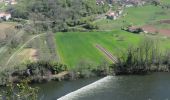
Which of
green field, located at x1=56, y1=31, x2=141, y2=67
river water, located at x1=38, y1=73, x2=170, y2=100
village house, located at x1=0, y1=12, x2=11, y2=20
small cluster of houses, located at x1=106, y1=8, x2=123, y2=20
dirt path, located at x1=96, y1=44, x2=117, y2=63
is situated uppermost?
village house, located at x1=0, y1=12, x2=11, y2=20

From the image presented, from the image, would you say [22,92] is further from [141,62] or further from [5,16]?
[5,16]

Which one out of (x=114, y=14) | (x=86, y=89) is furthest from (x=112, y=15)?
(x=86, y=89)

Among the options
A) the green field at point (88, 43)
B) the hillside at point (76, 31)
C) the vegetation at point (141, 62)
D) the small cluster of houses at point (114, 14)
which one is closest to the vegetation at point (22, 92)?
the hillside at point (76, 31)

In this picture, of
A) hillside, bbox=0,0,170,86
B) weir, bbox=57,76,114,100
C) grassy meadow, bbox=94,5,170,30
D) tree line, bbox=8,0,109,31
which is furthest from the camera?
tree line, bbox=8,0,109,31

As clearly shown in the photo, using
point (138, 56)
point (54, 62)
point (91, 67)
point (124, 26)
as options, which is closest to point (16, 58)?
point (54, 62)

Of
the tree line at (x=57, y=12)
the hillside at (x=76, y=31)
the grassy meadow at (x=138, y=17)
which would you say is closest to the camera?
the hillside at (x=76, y=31)

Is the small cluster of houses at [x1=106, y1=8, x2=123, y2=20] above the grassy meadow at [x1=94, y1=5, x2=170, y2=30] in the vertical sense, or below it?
above

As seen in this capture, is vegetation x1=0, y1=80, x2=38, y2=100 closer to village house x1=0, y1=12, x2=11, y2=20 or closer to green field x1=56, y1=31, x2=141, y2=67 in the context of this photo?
green field x1=56, y1=31, x2=141, y2=67

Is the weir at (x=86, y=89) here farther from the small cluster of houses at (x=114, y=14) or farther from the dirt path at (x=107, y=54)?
the small cluster of houses at (x=114, y=14)

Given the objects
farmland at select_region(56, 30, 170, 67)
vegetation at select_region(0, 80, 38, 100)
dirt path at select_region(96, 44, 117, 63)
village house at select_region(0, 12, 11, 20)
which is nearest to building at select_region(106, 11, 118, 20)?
farmland at select_region(56, 30, 170, 67)
